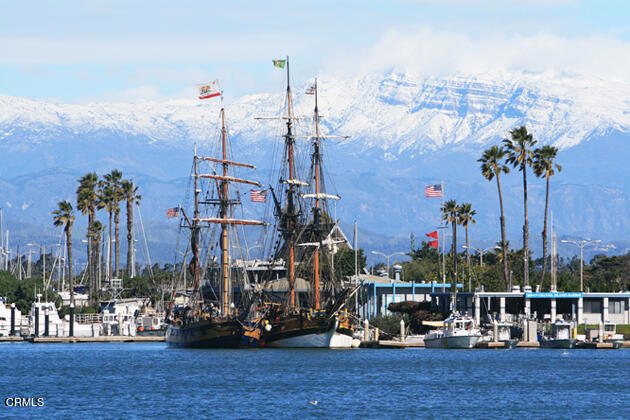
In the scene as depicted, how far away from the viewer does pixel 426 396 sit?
7100cm

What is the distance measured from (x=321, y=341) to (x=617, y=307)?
123ft

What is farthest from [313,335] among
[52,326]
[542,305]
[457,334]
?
[52,326]

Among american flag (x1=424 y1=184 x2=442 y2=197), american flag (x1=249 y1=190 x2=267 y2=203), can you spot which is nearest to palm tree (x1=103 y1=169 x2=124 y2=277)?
american flag (x1=249 y1=190 x2=267 y2=203)

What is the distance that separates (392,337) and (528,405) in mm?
59786

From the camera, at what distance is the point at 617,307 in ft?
433

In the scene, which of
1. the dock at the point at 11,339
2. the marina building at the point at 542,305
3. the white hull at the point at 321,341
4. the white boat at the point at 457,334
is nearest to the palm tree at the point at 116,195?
the dock at the point at 11,339

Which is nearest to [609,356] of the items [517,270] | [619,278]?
[619,278]

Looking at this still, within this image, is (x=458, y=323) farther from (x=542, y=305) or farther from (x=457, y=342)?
(x=542, y=305)

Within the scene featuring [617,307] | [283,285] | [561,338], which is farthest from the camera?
[283,285]

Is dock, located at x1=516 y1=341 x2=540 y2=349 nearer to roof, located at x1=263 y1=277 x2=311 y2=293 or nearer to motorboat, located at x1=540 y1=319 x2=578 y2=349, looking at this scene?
motorboat, located at x1=540 y1=319 x2=578 y2=349

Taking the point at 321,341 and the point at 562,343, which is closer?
the point at 321,341

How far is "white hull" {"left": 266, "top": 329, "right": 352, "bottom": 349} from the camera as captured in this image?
367 feet

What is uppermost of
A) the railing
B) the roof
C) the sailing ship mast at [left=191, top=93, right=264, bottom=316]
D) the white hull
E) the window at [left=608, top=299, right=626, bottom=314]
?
the sailing ship mast at [left=191, top=93, right=264, bottom=316]

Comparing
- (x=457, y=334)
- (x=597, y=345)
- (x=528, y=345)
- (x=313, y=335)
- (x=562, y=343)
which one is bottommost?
(x=528, y=345)
